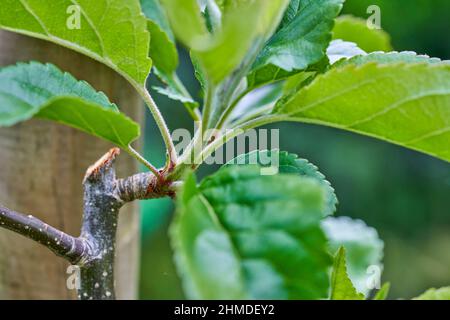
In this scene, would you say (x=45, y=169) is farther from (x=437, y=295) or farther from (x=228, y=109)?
(x=437, y=295)

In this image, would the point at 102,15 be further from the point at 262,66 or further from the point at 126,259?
the point at 126,259

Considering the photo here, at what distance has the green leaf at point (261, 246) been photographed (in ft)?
0.89

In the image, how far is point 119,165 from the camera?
0.58 metres

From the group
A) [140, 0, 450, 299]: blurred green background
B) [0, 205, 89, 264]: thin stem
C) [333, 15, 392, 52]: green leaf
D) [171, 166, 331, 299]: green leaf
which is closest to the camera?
[171, 166, 331, 299]: green leaf

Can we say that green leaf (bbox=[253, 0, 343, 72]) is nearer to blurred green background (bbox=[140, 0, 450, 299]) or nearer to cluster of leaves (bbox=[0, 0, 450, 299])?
cluster of leaves (bbox=[0, 0, 450, 299])

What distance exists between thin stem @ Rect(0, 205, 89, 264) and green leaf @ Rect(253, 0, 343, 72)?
0.16 metres

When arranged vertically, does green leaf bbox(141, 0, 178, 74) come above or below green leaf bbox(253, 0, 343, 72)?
above

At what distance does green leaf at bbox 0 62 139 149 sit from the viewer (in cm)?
31

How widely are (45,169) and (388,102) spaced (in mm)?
339

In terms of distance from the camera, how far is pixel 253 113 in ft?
1.57

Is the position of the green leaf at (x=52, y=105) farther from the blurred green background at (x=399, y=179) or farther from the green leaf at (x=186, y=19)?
the blurred green background at (x=399, y=179)

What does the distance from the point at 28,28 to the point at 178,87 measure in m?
0.13

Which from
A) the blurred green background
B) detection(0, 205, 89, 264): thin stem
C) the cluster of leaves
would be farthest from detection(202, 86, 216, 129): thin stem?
the blurred green background

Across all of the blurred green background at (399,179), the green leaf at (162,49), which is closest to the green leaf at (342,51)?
the green leaf at (162,49)
